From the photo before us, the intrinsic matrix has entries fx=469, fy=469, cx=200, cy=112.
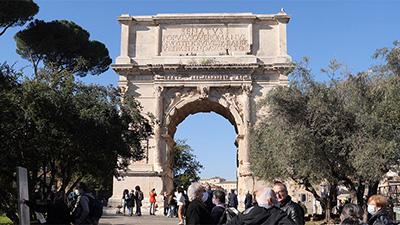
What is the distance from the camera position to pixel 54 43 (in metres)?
31.5

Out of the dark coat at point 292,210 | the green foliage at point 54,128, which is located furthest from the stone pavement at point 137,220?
the dark coat at point 292,210

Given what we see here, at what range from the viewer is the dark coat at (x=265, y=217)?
479 cm

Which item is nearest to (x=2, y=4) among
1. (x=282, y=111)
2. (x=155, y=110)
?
(x=155, y=110)

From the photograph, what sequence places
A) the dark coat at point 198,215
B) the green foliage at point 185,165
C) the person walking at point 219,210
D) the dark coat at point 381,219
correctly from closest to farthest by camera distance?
the dark coat at point 381,219, the dark coat at point 198,215, the person walking at point 219,210, the green foliage at point 185,165

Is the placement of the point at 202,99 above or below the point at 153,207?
above

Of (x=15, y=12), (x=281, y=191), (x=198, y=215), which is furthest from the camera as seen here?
(x=15, y=12)

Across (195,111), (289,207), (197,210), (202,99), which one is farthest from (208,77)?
(197,210)

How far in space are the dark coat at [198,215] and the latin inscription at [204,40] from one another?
868 inches

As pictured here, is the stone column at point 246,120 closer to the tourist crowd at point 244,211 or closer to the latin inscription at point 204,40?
the latin inscription at point 204,40

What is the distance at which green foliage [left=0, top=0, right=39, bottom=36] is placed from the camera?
25.7 metres

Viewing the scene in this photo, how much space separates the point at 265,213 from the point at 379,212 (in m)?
1.87

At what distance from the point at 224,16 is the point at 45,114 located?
1685cm

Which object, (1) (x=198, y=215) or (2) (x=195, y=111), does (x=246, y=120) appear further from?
(1) (x=198, y=215)

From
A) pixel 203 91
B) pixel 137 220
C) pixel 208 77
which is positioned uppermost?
pixel 208 77
